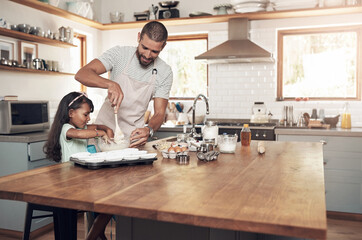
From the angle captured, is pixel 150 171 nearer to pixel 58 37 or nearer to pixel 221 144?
pixel 221 144

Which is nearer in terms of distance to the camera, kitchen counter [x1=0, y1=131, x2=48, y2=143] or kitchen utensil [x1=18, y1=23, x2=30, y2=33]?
kitchen counter [x1=0, y1=131, x2=48, y2=143]

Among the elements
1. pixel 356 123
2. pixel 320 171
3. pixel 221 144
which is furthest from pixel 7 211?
pixel 356 123

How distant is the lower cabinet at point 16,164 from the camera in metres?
3.44

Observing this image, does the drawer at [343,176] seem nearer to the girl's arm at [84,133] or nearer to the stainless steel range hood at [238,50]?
the stainless steel range hood at [238,50]

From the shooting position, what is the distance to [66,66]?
4848 millimetres

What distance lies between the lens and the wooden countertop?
102cm

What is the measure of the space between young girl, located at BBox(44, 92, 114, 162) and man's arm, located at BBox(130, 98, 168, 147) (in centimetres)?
19

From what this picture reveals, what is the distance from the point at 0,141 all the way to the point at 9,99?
1.41 feet

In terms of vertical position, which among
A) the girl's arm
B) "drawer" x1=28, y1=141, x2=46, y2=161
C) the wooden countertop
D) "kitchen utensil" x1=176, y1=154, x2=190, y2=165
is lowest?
"drawer" x1=28, y1=141, x2=46, y2=161

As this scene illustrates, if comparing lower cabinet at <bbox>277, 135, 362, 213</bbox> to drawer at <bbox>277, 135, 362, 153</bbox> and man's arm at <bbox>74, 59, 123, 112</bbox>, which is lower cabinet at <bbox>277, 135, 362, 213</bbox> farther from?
man's arm at <bbox>74, 59, 123, 112</bbox>

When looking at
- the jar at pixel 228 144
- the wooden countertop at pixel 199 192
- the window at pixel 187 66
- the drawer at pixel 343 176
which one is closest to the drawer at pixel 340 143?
the drawer at pixel 343 176

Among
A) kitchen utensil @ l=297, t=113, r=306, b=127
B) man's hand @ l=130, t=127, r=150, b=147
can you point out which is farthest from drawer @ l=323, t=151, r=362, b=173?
man's hand @ l=130, t=127, r=150, b=147

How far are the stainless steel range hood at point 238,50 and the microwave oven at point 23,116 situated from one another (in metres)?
1.99

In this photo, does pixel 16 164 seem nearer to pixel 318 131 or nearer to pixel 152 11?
pixel 152 11
